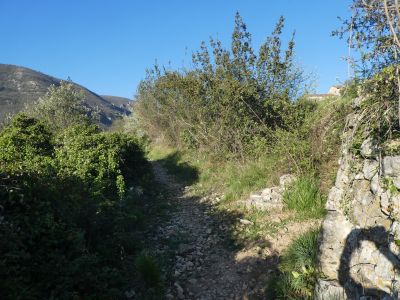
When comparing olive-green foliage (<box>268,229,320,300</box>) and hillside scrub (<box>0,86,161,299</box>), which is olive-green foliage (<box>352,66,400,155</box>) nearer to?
olive-green foliage (<box>268,229,320,300</box>)

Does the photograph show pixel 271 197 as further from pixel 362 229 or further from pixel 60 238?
pixel 60 238

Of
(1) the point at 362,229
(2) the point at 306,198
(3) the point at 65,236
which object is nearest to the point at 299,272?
(1) the point at 362,229

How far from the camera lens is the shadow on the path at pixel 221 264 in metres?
5.93

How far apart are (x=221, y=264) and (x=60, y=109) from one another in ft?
→ 66.5

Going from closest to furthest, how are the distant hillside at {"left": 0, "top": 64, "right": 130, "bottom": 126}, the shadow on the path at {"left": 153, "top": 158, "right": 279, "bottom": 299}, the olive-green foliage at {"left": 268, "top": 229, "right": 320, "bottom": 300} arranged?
the olive-green foliage at {"left": 268, "top": 229, "right": 320, "bottom": 300}, the shadow on the path at {"left": 153, "top": 158, "right": 279, "bottom": 299}, the distant hillside at {"left": 0, "top": 64, "right": 130, "bottom": 126}

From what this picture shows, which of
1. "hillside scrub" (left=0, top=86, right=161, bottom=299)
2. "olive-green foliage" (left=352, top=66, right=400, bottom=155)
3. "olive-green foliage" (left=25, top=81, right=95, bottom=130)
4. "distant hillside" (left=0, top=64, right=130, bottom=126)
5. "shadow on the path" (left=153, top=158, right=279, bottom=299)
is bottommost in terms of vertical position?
"shadow on the path" (left=153, top=158, right=279, bottom=299)

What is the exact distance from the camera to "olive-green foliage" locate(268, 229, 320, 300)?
505cm

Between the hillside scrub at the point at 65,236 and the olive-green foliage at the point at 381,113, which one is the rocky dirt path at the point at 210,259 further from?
the olive-green foliage at the point at 381,113

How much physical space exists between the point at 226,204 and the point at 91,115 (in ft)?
66.1

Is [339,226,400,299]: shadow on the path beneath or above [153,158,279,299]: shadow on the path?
above

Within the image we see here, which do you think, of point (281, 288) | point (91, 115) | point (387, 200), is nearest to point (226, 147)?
point (281, 288)

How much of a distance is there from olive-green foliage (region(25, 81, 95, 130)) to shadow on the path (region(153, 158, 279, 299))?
16328mm

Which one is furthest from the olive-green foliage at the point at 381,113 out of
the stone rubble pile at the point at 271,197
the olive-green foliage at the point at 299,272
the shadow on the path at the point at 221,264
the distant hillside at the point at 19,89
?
the distant hillside at the point at 19,89

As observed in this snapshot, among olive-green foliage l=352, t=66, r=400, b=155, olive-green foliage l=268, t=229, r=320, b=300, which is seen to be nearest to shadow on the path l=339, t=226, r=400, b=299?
olive-green foliage l=268, t=229, r=320, b=300
